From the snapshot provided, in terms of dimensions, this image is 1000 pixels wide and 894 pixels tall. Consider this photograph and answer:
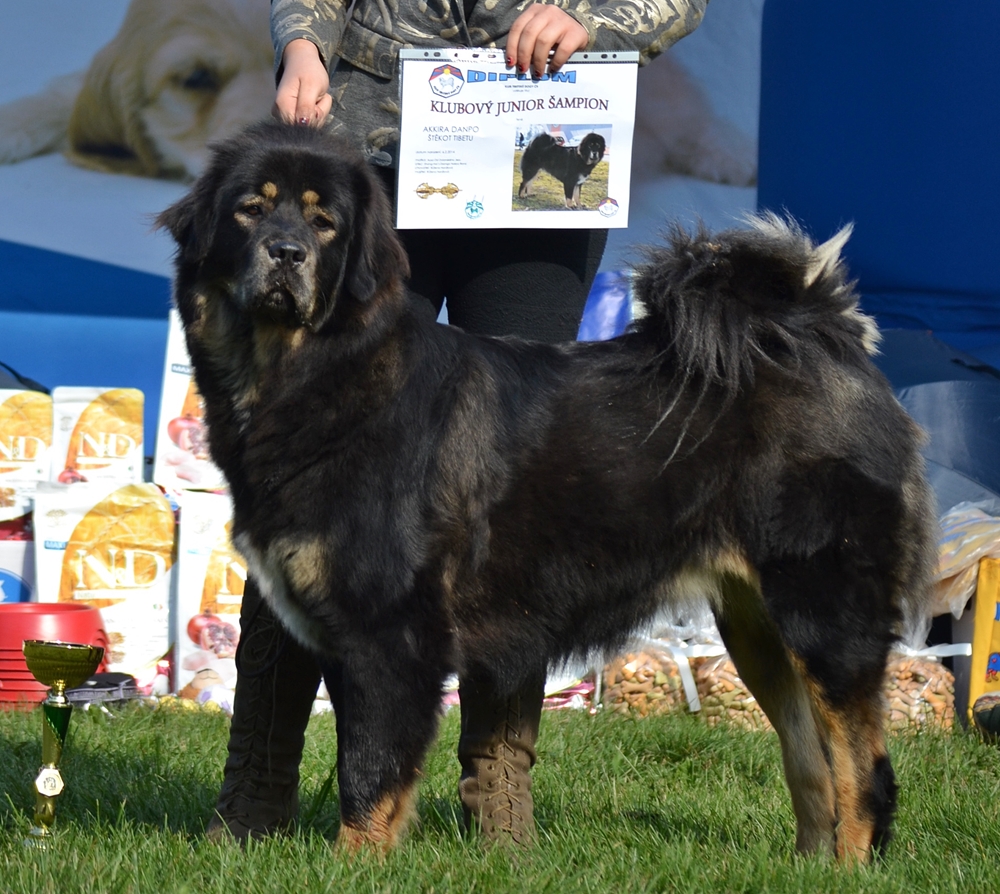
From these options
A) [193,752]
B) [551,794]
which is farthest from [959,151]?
[193,752]

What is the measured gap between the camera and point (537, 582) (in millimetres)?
2871

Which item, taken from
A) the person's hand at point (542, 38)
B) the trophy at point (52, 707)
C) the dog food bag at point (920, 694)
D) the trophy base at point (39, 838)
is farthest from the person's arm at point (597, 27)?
the dog food bag at point (920, 694)

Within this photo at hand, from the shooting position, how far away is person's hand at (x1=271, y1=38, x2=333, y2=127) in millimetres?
2932

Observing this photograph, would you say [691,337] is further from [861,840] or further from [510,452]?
[861,840]

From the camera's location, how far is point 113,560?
16.4ft

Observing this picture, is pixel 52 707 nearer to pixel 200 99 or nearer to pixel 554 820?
pixel 554 820

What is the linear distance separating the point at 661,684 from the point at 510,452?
2.15 metres

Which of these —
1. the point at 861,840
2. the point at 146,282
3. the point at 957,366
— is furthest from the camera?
the point at 146,282

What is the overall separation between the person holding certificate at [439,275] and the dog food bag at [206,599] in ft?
5.88

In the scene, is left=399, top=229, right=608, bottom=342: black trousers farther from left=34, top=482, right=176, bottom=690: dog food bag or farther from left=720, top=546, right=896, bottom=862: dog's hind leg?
left=34, top=482, right=176, bottom=690: dog food bag

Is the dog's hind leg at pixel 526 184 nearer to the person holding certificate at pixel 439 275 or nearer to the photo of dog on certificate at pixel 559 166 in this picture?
the photo of dog on certificate at pixel 559 166

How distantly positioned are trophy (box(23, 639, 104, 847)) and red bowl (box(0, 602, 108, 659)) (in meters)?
1.53

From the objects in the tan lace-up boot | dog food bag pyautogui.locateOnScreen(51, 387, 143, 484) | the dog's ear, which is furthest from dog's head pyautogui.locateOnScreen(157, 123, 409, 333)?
Result: dog food bag pyautogui.locateOnScreen(51, 387, 143, 484)

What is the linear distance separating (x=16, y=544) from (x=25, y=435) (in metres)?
0.47
